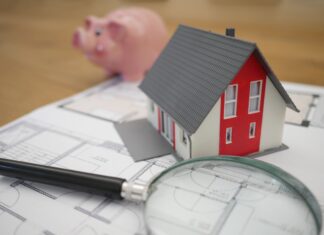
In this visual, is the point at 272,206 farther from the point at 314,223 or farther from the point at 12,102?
the point at 12,102

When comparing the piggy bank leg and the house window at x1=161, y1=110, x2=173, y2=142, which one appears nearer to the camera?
the house window at x1=161, y1=110, x2=173, y2=142

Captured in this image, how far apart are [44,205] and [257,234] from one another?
0.31m

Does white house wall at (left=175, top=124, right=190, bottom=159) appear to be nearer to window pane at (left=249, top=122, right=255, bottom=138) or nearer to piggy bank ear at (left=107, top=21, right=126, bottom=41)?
window pane at (left=249, top=122, right=255, bottom=138)

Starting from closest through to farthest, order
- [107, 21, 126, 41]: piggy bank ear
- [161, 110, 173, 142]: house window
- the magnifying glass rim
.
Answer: the magnifying glass rim → [161, 110, 173, 142]: house window → [107, 21, 126, 41]: piggy bank ear

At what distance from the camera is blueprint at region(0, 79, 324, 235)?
48 centimetres

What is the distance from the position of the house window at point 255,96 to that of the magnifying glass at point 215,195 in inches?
5.3

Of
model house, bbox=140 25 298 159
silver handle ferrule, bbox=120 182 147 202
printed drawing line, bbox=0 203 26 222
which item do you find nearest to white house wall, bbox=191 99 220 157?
model house, bbox=140 25 298 159

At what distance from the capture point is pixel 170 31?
1354mm

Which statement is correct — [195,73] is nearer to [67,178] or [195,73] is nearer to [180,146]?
[180,146]

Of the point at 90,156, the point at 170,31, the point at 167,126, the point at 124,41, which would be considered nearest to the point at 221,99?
the point at 167,126

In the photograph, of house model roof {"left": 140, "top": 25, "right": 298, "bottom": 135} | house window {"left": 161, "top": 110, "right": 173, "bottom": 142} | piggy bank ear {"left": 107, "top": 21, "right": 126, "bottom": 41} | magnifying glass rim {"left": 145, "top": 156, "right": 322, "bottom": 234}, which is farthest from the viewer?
piggy bank ear {"left": 107, "top": 21, "right": 126, "bottom": 41}

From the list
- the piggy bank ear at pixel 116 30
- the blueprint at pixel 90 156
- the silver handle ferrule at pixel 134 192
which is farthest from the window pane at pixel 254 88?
the piggy bank ear at pixel 116 30

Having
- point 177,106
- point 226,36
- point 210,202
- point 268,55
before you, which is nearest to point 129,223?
point 210,202

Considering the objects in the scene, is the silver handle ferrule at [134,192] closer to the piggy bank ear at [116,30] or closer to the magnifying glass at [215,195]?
the magnifying glass at [215,195]
